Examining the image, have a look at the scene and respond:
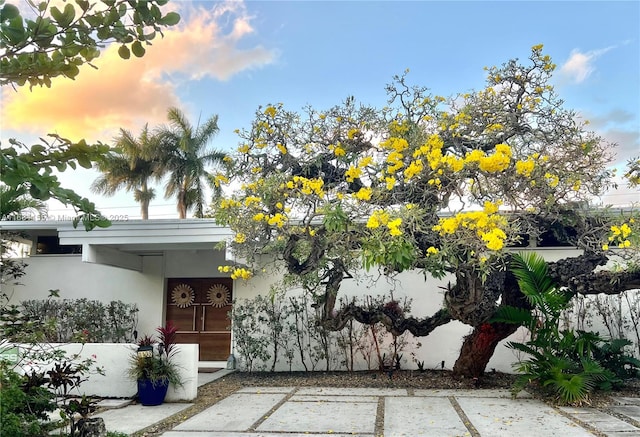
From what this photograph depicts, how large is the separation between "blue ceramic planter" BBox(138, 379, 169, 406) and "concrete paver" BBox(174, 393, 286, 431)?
0.81 m

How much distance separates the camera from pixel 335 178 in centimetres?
695

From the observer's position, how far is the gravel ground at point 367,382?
747 centimetres

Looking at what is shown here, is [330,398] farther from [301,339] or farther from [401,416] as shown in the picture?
[301,339]

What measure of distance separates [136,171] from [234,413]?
61.0 feet

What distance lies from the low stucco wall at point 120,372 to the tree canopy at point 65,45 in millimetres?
5285

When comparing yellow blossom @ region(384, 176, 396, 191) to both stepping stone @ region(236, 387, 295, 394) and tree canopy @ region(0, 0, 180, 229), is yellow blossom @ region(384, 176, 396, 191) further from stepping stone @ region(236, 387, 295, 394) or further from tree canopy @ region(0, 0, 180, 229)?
stepping stone @ region(236, 387, 295, 394)

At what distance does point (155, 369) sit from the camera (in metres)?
6.92

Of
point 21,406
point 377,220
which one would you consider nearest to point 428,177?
point 377,220

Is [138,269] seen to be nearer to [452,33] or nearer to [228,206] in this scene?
[228,206]

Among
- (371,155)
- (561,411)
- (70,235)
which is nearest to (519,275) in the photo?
(561,411)

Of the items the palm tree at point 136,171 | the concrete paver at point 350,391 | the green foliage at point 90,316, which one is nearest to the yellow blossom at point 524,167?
the concrete paver at point 350,391

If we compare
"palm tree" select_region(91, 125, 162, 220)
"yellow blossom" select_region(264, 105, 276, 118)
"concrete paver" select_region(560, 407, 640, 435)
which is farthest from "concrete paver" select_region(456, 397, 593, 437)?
"palm tree" select_region(91, 125, 162, 220)

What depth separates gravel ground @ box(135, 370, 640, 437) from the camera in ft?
24.5

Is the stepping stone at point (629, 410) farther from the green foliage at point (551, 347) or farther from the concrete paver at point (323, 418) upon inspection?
the concrete paver at point (323, 418)
